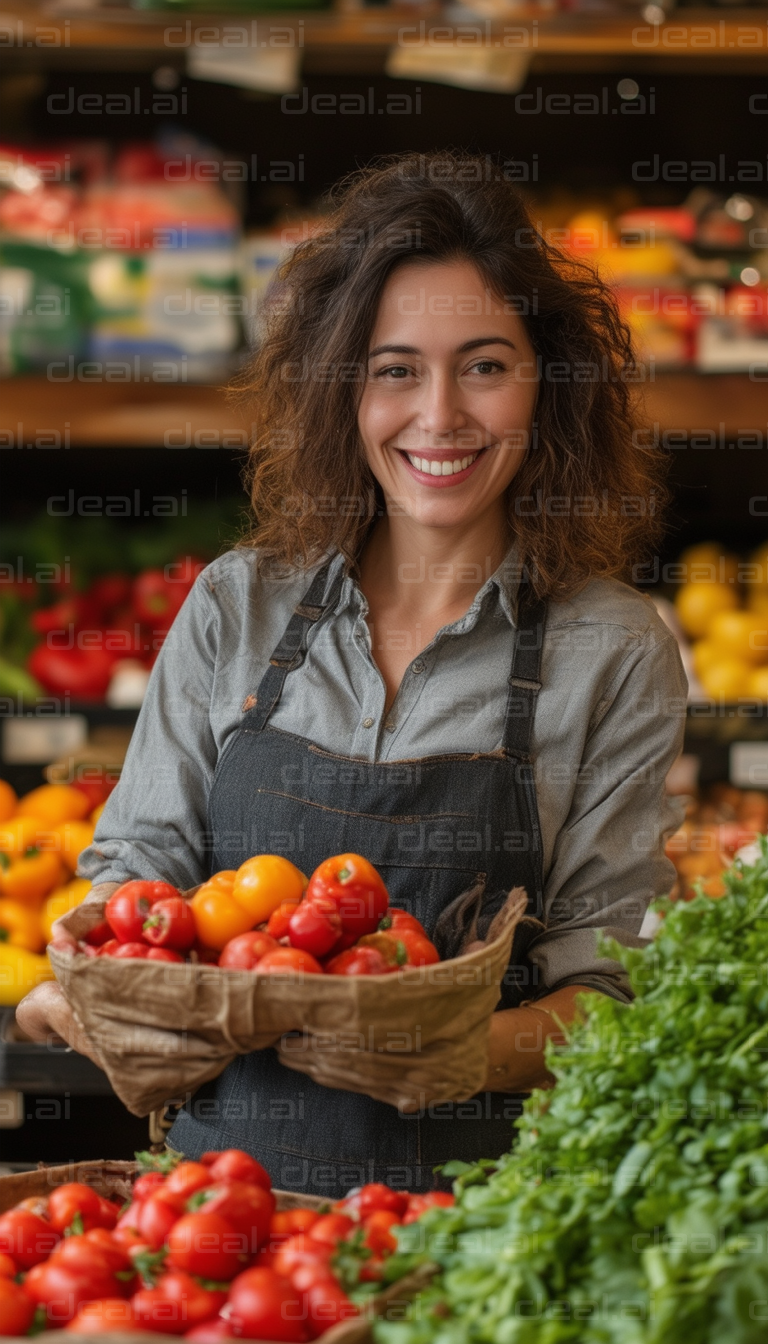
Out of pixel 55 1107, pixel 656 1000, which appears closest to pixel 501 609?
pixel 656 1000

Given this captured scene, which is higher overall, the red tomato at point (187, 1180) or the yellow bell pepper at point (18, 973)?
the yellow bell pepper at point (18, 973)

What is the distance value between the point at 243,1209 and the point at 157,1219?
70mm

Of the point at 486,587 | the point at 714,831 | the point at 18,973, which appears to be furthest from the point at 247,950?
the point at 714,831

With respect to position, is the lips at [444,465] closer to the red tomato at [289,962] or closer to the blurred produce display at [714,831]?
the red tomato at [289,962]

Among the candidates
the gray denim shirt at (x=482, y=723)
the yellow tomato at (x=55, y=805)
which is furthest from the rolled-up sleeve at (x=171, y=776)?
the yellow tomato at (x=55, y=805)

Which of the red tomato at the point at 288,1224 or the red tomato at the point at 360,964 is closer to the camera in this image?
the red tomato at the point at 288,1224

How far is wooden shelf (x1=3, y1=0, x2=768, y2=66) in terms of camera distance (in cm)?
280

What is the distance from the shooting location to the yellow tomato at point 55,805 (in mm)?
2684

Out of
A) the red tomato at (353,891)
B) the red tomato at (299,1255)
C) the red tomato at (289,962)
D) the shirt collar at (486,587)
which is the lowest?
the red tomato at (299,1255)

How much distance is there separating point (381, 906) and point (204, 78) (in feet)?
7.72

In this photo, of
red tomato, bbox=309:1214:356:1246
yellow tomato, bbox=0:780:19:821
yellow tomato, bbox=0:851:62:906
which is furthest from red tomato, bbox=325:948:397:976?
yellow tomato, bbox=0:780:19:821

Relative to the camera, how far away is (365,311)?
5.85 ft

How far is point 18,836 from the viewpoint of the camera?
2615mm

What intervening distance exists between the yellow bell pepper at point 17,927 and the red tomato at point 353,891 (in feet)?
4.06
